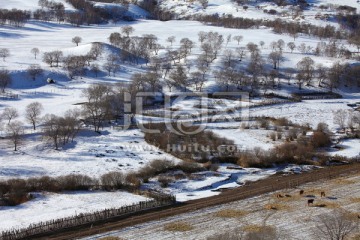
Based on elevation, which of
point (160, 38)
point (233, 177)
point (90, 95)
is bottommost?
point (233, 177)

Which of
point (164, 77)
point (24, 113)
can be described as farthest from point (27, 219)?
point (164, 77)

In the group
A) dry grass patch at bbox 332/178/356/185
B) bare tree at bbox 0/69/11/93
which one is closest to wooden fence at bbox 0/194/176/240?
dry grass patch at bbox 332/178/356/185

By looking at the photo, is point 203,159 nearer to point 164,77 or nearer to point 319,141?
point 319,141

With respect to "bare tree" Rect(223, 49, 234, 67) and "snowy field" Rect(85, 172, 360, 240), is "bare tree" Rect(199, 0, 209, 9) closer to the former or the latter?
"bare tree" Rect(223, 49, 234, 67)

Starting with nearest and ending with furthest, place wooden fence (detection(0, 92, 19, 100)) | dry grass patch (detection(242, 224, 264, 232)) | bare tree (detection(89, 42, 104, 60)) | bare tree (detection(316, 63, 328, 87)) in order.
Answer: dry grass patch (detection(242, 224, 264, 232)) < wooden fence (detection(0, 92, 19, 100)) < bare tree (detection(316, 63, 328, 87)) < bare tree (detection(89, 42, 104, 60))

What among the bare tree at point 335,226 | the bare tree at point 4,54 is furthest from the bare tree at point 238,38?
the bare tree at point 335,226

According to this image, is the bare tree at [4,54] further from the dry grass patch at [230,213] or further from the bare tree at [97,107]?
the dry grass patch at [230,213]
